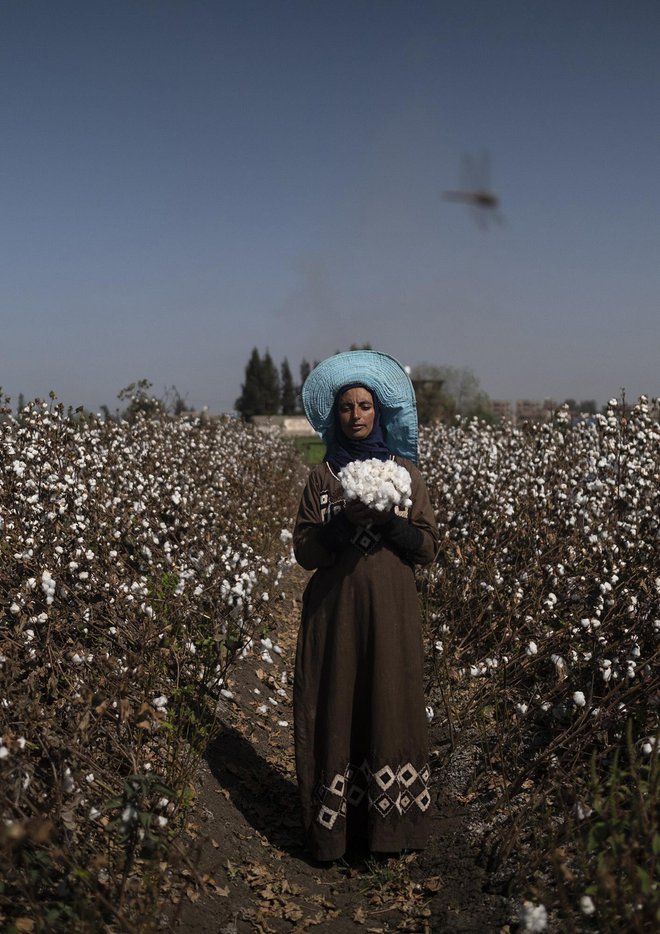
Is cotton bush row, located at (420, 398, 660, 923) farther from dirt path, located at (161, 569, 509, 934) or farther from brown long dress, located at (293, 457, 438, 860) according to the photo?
brown long dress, located at (293, 457, 438, 860)

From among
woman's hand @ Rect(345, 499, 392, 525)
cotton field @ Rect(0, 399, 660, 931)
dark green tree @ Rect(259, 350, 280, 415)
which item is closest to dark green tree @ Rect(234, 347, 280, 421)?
dark green tree @ Rect(259, 350, 280, 415)

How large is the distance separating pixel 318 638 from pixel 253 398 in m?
80.3

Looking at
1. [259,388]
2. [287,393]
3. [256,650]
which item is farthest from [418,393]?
[287,393]

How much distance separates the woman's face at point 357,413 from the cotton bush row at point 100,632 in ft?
3.94

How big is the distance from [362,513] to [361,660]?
741 millimetres

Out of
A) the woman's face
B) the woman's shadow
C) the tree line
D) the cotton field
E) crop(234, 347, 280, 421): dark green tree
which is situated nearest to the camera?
the cotton field

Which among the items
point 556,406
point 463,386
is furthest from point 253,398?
point 556,406

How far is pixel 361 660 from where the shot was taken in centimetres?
346

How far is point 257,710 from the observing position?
539cm

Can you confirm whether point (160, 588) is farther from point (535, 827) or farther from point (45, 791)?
point (535, 827)

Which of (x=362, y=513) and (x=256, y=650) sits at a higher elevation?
(x=362, y=513)

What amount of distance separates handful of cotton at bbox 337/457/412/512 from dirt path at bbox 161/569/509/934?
141 centimetres

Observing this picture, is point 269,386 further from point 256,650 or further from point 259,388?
point 256,650

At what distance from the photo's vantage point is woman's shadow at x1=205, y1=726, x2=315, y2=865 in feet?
12.9
